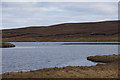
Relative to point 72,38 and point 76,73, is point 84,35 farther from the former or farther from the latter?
point 76,73

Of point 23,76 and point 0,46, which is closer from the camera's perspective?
point 23,76

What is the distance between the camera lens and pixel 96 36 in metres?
186

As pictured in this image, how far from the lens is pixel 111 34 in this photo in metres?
184

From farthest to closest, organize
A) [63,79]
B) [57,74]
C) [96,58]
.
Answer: [96,58] < [57,74] < [63,79]

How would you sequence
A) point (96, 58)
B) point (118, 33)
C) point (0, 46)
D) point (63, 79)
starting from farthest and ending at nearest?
point (118, 33), point (0, 46), point (96, 58), point (63, 79)

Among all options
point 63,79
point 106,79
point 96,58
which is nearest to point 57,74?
point 63,79

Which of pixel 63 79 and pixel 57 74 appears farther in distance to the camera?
pixel 57 74

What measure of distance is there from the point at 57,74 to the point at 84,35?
174982 mm

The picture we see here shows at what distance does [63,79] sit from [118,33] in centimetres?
17269

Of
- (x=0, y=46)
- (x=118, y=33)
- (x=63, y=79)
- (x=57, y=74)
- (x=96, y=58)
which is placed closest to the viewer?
(x=63, y=79)

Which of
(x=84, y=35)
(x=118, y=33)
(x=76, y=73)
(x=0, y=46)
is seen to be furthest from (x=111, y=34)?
(x=76, y=73)

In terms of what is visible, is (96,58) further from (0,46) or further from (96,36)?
(96,36)

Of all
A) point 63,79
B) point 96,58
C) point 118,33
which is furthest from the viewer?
point 118,33

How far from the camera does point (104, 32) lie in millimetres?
192500
